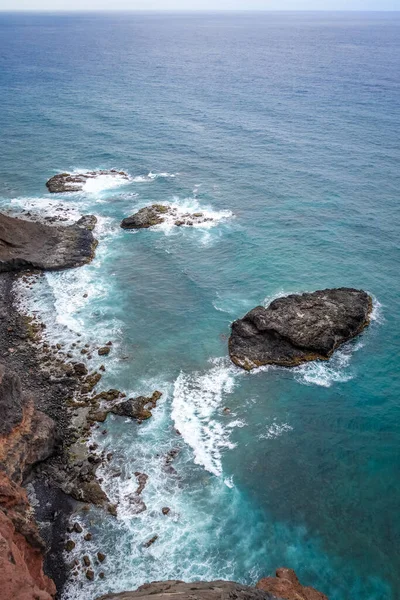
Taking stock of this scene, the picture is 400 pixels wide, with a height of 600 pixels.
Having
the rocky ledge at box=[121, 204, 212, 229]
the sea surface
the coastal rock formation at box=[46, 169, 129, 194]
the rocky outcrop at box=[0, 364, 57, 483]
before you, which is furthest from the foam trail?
the rocky outcrop at box=[0, 364, 57, 483]

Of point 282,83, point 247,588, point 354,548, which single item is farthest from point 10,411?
point 282,83

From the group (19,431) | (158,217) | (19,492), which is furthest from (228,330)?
(158,217)

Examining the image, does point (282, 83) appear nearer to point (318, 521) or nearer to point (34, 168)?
point (34, 168)

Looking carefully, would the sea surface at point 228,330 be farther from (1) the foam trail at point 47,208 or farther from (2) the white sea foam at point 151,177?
(2) the white sea foam at point 151,177

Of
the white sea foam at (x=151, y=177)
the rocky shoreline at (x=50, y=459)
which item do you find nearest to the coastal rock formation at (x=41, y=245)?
the rocky shoreline at (x=50, y=459)

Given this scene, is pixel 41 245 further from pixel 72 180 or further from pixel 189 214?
pixel 72 180

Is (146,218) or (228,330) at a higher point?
(146,218)
